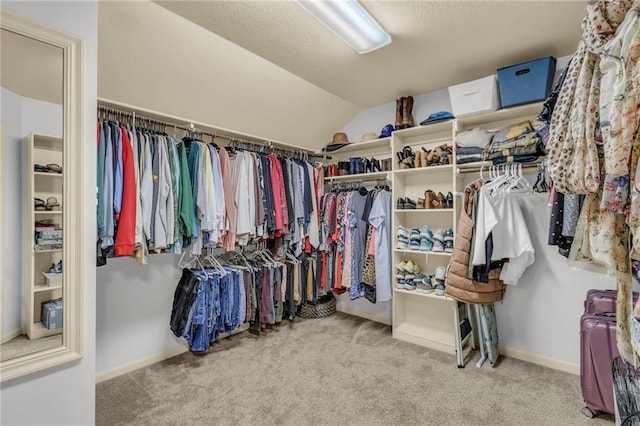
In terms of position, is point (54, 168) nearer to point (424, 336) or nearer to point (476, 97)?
point (476, 97)

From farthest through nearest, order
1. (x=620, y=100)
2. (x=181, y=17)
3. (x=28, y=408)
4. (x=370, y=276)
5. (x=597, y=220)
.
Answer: (x=370, y=276), (x=181, y=17), (x=28, y=408), (x=597, y=220), (x=620, y=100)

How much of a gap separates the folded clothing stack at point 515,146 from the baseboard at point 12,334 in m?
2.91

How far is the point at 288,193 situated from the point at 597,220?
2.41 m

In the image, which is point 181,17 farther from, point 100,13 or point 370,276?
point 370,276

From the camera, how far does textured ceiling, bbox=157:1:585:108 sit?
1.80 m

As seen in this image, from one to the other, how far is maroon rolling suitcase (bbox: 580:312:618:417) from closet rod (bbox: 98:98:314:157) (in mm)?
2796

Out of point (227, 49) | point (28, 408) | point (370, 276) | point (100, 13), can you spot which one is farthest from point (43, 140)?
point (370, 276)

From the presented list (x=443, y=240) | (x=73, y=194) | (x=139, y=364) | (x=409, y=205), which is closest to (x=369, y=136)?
(x=409, y=205)

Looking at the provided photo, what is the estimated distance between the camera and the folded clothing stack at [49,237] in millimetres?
1302

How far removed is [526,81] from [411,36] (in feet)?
3.17

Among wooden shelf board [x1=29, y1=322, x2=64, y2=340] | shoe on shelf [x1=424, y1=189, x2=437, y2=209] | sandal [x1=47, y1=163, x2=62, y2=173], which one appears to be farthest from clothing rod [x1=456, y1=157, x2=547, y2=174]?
wooden shelf board [x1=29, y1=322, x2=64, y2=340]

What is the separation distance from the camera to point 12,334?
3.95ft

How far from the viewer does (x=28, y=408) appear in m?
1.19

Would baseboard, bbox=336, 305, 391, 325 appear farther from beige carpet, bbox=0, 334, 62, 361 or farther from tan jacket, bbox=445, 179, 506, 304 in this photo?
beige carpet, bbox=0, 334, 62, 361
